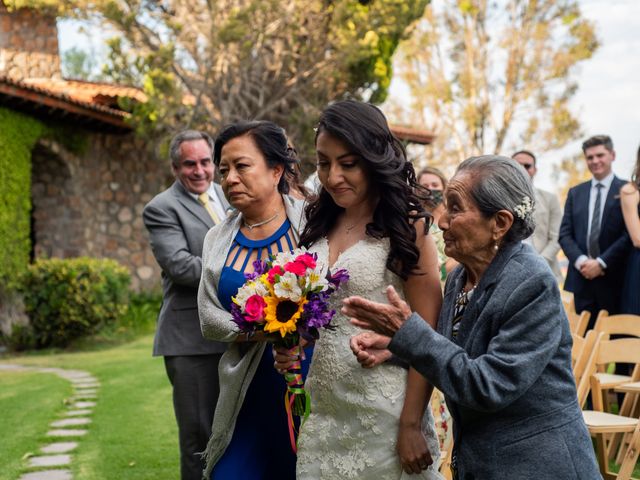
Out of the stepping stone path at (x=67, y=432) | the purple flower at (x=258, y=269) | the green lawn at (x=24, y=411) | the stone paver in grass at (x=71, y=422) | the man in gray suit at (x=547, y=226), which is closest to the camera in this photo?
the purple flower at (x=258, y=269)

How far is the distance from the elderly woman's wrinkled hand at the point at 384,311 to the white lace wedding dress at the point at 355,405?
410 millimetres

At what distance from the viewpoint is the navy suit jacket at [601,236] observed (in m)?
8.24

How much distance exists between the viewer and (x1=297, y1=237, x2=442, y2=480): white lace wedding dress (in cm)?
287

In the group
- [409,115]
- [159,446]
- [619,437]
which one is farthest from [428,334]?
[409,115]

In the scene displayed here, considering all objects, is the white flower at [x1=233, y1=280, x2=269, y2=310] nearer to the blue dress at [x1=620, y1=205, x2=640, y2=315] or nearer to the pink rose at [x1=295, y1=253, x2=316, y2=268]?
the pink rose at [x1=295, y1=253, x2=316, y2=268]

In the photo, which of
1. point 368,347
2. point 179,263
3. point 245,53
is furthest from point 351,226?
point 245,53

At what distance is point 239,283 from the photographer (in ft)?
11.4

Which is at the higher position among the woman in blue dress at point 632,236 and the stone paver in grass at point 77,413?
the woman in blue dress at point 632,236

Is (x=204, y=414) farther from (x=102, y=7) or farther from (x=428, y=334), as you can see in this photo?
(x=102, y=7)

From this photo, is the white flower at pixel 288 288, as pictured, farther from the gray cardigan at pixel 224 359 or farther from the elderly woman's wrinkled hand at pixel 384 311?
the gray cardigan at pixel 224 359

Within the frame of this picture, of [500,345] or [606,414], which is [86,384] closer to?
[606,414]

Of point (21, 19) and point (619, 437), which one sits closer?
point (619, 437)

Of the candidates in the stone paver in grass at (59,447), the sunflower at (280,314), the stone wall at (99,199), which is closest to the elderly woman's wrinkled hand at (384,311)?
the sunflower at (280,314)

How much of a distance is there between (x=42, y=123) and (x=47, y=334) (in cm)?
404
